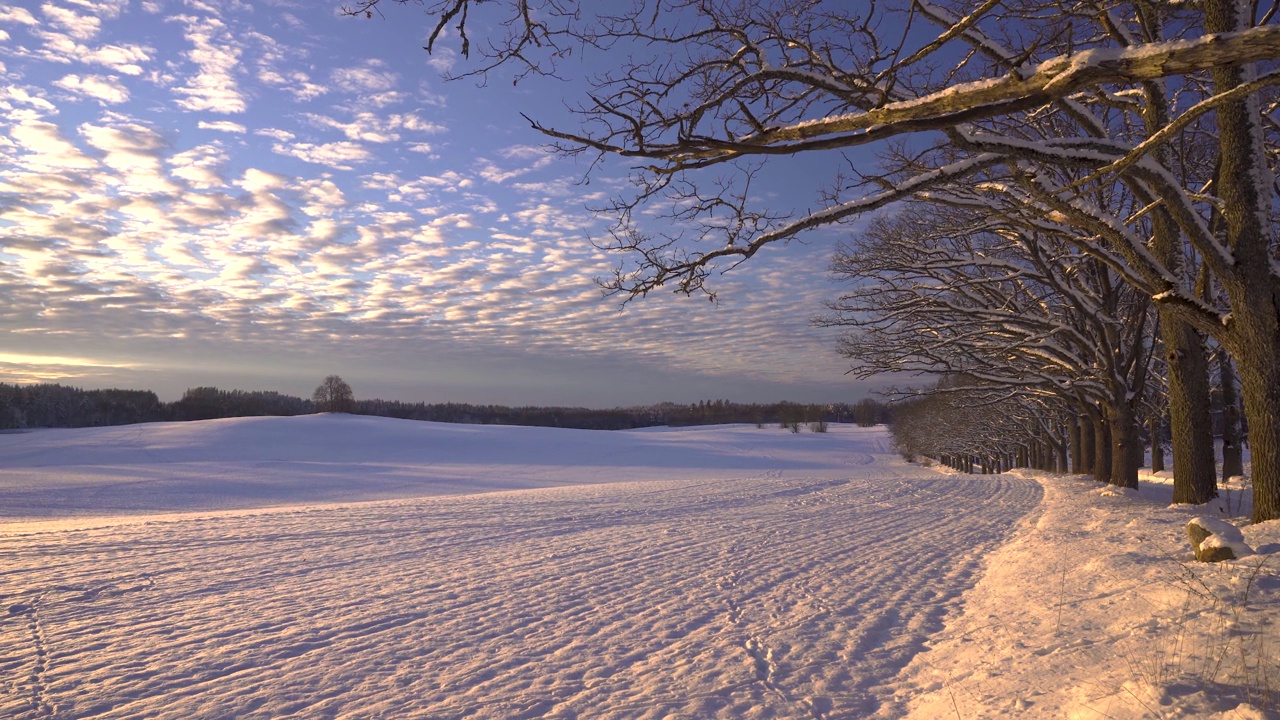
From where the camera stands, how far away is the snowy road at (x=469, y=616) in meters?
4.78

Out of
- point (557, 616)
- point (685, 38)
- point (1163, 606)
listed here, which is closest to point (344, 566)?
point (557, 616)

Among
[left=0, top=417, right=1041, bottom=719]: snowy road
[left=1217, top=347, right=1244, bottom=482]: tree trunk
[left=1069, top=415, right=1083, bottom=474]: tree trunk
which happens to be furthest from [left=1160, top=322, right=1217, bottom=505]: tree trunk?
[left=1069, top=415, right=1083, bottom=474]: tree trunk

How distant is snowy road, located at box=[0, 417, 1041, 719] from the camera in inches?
188

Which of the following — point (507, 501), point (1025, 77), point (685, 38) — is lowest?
point (507, 501)

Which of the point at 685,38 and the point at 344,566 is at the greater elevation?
the point at 685,38

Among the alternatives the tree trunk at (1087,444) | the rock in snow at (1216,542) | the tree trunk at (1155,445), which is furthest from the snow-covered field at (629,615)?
the tree trunk at (1155,445)

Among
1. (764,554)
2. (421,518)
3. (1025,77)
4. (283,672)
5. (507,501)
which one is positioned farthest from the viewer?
(507,501)

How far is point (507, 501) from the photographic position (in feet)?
57.0

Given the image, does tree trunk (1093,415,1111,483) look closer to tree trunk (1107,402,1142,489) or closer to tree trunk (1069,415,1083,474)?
tree trunk (1107,402,1142,489)

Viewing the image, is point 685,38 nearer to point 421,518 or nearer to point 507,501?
point 421,518

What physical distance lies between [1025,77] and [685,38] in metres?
4.81

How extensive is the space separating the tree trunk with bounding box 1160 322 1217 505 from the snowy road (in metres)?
2.89

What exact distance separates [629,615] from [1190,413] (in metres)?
10.0

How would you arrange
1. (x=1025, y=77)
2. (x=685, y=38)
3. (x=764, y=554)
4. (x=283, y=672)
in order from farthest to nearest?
(x=764, y=554) < (x=685, y=38) < (x=283, y=672) < (x=1025, y=77)
